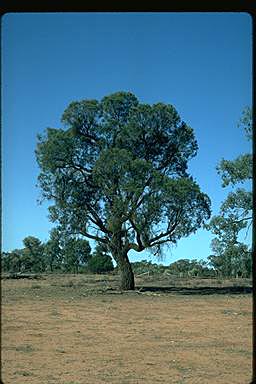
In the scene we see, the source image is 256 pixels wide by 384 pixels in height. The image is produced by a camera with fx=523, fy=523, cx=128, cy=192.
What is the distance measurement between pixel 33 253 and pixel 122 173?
22514 mm

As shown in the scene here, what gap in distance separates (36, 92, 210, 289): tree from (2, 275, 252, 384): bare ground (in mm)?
9223

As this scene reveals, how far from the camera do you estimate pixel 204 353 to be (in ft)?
24.6

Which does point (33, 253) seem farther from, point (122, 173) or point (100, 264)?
point (122, 173)

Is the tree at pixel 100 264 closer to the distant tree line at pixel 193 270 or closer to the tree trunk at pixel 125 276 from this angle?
the distant tree line at pixel 193 270

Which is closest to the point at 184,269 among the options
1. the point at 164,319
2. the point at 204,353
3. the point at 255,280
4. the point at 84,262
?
the point at 84,262

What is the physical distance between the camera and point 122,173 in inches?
947

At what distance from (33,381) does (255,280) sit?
393cm

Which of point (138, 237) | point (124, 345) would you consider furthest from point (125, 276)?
point (124, 345)

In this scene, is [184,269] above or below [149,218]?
below

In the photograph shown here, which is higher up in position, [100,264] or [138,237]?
[138,237]

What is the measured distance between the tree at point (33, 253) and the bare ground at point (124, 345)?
29502mm

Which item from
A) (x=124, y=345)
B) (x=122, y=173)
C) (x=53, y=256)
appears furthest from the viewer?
(x=53, y=256)

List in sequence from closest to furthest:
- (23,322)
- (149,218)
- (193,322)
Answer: (23,322) → (193,322) → (149,218)

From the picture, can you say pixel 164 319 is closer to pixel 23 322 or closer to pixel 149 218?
pixel 23 322
